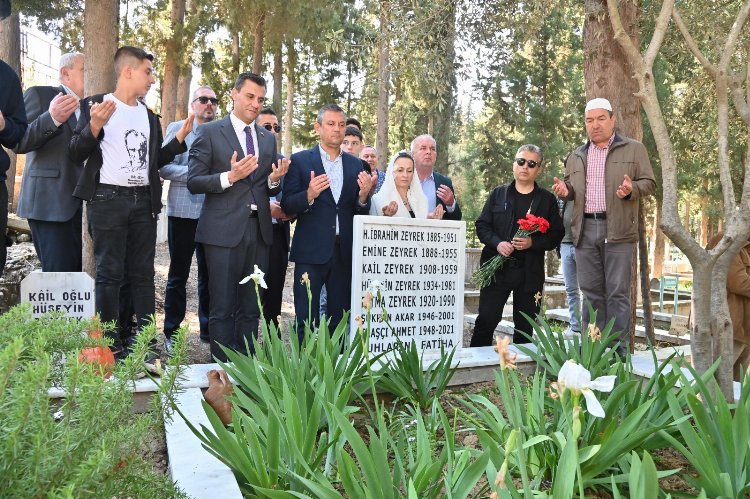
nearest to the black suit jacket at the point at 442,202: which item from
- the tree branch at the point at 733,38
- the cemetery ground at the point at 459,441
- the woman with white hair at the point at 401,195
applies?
the woman with white hair at the point at 401,195

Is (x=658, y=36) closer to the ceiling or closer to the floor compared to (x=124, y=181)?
closer to the ceiling

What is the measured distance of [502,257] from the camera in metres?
5.25

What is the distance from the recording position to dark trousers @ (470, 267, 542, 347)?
5.34 metres

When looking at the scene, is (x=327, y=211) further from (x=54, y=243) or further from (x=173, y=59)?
(x=173, y=59)

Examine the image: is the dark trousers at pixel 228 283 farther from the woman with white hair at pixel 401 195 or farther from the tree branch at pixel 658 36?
the tree branch at pixel 658 36

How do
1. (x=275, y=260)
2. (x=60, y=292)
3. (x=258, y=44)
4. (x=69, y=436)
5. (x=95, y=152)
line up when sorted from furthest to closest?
1. (x=258, y=44)
2. (x=275, y=260)
3. (x=95, y=152)
4. (x=60, y=292)
5. (x=69, y=436)

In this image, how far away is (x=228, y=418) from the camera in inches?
117

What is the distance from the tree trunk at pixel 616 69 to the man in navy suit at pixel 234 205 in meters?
2.87

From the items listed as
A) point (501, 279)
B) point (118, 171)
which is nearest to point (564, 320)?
point (501, 279)

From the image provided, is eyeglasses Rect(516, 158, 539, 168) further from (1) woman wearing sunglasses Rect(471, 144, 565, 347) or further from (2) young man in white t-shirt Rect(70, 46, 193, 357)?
(2) young man in white t-shirt Rect(70, 46, 193, 357)

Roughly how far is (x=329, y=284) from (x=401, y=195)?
2.95ft

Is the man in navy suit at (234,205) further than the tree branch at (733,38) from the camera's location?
Yes

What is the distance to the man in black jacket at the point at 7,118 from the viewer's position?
399cm

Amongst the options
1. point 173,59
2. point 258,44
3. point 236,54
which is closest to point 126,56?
point 173,59
